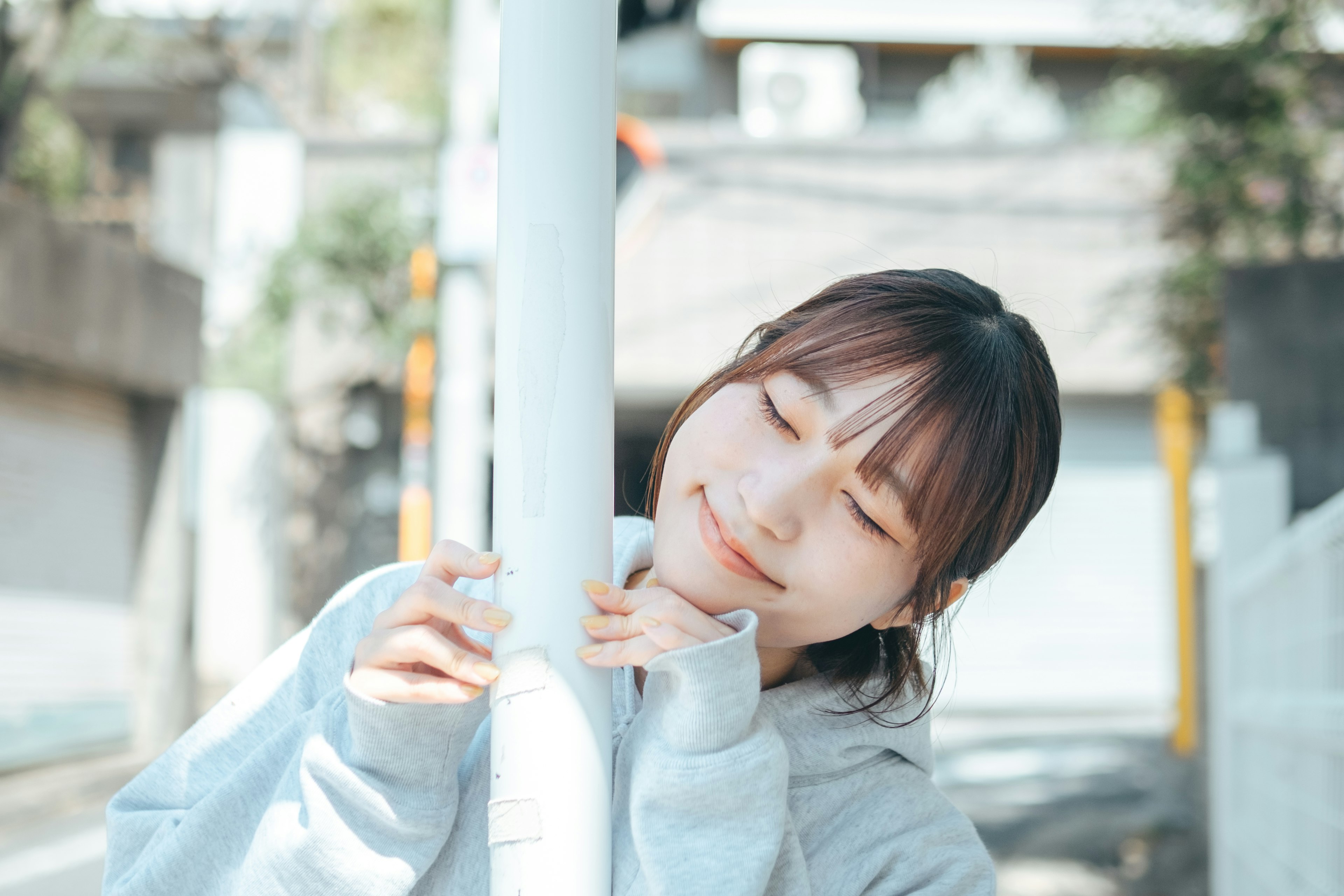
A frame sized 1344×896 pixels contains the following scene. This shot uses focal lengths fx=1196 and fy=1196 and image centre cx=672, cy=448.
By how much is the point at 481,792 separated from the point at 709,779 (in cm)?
27

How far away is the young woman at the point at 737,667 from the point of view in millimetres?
908

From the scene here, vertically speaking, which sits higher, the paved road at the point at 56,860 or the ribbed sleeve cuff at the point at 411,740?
the ribbed sleeve cuff at the point at 411,740

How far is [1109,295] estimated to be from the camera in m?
9.00

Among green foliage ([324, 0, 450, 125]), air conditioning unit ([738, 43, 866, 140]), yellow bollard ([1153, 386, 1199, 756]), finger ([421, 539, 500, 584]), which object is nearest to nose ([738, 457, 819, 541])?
finger ([421, 539, 500, 584])

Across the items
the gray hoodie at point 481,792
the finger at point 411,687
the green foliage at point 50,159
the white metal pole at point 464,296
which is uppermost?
the green foliage at point 50,159

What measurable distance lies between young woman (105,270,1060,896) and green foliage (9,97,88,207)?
25.4 feet

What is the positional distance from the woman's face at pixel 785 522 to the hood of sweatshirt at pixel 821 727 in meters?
0.15

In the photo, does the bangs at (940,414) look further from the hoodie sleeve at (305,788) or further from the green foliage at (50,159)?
the green foliage at (50,159)

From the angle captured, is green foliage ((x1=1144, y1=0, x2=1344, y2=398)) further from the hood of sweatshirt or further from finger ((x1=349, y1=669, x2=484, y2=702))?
finger ((x1=349, y1=669, x2=484, y2=702))

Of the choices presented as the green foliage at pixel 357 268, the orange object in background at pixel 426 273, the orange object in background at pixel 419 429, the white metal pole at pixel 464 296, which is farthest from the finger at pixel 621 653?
Answer: the green foliage at pixel 357 268

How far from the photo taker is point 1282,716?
3584mm

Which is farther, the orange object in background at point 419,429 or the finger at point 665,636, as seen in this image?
the orange object in background at point 419,429

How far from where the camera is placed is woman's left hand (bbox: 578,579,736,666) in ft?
2.84

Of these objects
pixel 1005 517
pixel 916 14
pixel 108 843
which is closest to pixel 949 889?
pixel 1005 517
